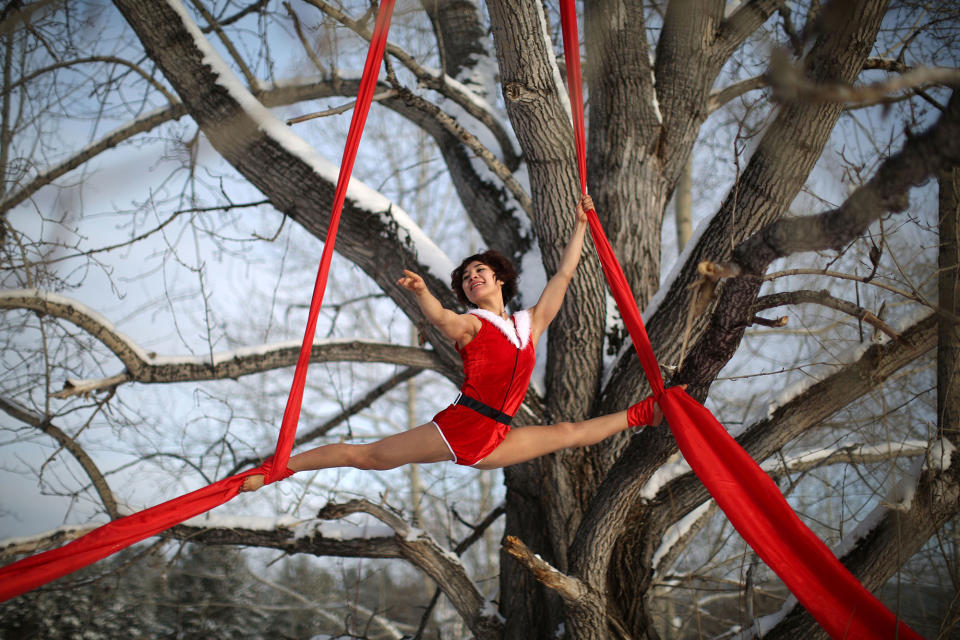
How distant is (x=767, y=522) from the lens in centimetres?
252

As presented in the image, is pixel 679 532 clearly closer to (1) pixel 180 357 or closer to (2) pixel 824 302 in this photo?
(2) pixel 824 302

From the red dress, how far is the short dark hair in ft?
1.17

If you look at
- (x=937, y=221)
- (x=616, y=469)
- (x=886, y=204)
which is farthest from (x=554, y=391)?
(x=886, y=204)

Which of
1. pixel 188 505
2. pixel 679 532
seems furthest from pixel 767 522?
pixel 188 505

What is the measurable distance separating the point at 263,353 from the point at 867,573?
11.2 ft

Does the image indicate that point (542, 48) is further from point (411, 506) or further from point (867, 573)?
point (411, 506)

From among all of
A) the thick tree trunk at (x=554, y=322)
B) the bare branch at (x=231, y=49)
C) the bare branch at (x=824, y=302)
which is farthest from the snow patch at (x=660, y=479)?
the bare branch at (x=231, y=49)

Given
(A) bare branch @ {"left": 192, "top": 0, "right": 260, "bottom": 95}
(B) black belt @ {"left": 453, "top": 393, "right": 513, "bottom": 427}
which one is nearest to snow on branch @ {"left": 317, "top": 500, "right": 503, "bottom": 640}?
(B) black belt @ {"left": 453, "top": 393, "right": 513, "bottom": 427}

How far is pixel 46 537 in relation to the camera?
3871 mm

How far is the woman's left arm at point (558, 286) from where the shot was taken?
10.3 ft

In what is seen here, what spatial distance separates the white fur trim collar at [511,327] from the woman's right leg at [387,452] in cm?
52

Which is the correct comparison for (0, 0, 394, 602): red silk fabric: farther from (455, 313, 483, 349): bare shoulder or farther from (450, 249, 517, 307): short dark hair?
(450, 249, 517, 307): short dark hair

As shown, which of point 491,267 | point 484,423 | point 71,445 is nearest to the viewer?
→ point 484,423

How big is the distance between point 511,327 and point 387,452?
782 millimetres
